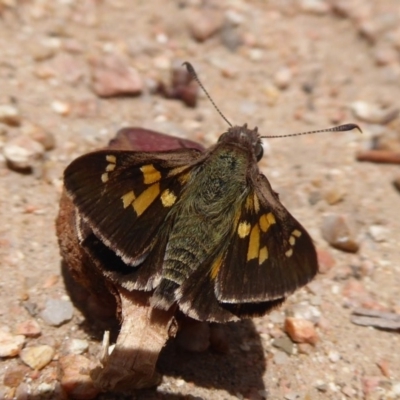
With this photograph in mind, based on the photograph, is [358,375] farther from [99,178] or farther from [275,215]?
[99,178]

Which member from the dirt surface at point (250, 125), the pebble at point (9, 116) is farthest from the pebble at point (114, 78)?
the pebble at point (9, 116)

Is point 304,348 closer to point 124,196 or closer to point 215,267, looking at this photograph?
point 215,267

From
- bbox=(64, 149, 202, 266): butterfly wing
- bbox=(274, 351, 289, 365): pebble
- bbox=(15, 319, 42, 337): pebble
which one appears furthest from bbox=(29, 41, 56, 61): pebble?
bbox=(274, 351, 289, 365): pebble

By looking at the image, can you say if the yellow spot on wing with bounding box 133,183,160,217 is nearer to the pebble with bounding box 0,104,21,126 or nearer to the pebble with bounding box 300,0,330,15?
the pebble with bounding box 0,104,21,126

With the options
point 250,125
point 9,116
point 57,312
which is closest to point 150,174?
point 57,312

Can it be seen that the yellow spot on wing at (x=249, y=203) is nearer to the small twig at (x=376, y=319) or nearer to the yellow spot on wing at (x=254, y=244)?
the yellow spot on wing at (x=254, y=244)

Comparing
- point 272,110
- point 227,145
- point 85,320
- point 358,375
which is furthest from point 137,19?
point 358,375
